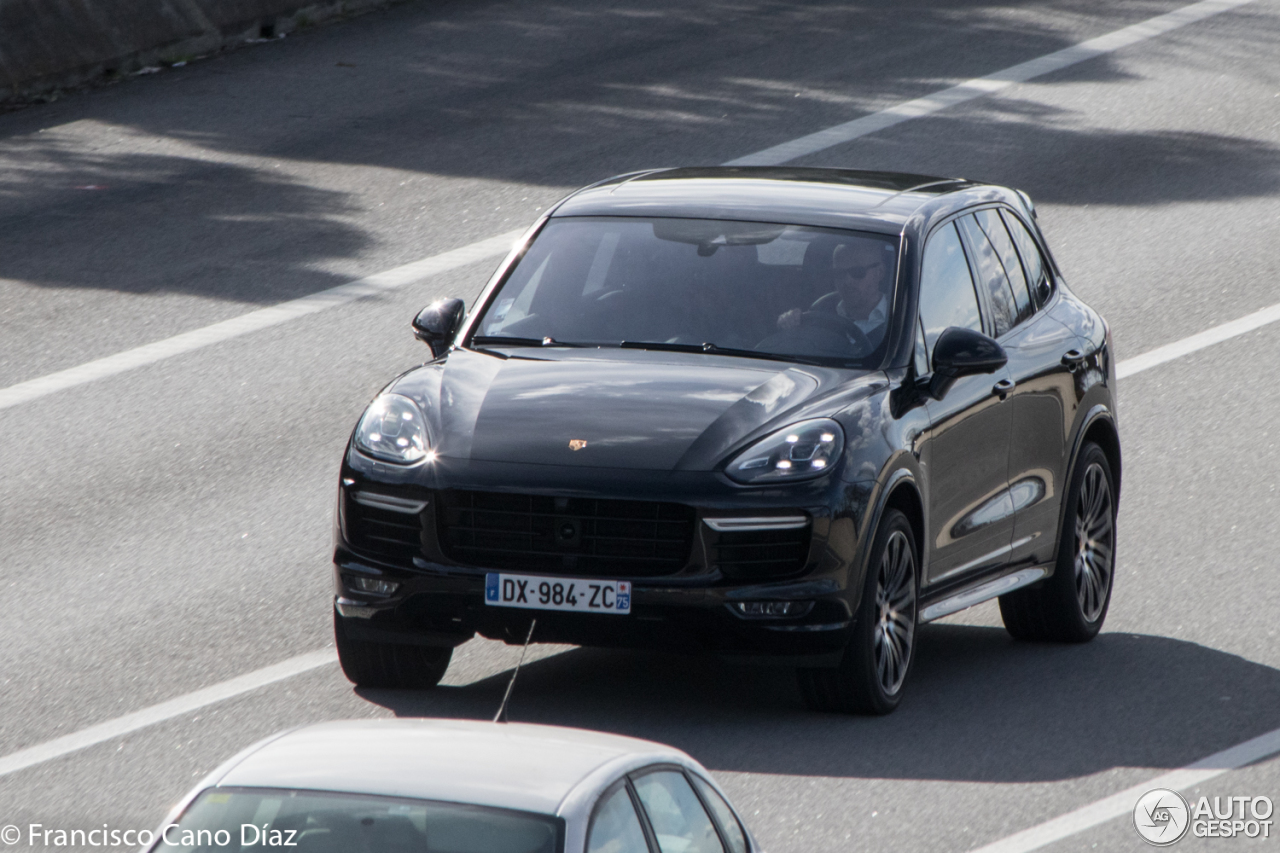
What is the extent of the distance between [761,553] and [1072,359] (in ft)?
8.69

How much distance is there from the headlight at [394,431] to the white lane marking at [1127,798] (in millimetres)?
2430

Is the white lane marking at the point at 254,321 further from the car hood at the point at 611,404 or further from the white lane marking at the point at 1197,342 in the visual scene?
the car hood at the point at 611,404

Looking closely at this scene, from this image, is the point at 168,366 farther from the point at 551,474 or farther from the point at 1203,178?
the point at 1203,178

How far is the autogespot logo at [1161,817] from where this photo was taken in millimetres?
6895

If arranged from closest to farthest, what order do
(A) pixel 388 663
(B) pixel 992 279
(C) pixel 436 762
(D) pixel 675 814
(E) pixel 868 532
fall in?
(C) pixel 436 762 < (D) pixel 675 814 < (E) pixel 868 532 < (A) pixel 388 663 < (B) pixel 992 279

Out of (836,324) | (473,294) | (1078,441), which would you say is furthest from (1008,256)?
(473,294)

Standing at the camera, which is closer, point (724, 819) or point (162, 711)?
point (724, 819)

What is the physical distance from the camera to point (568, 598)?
752 cm

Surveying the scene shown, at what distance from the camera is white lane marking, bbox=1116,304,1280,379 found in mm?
14164

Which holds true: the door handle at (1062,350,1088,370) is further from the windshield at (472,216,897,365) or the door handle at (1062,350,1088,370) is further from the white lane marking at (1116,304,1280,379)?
the white lane marking at (1116,304,1280,379)

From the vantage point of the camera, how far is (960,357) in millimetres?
8273

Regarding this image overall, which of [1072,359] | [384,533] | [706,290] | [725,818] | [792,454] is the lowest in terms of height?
[1072,359]

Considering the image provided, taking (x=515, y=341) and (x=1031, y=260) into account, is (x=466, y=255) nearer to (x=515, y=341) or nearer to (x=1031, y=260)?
(x=1031, y=260)

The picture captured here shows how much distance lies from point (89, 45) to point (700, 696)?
1368cm
